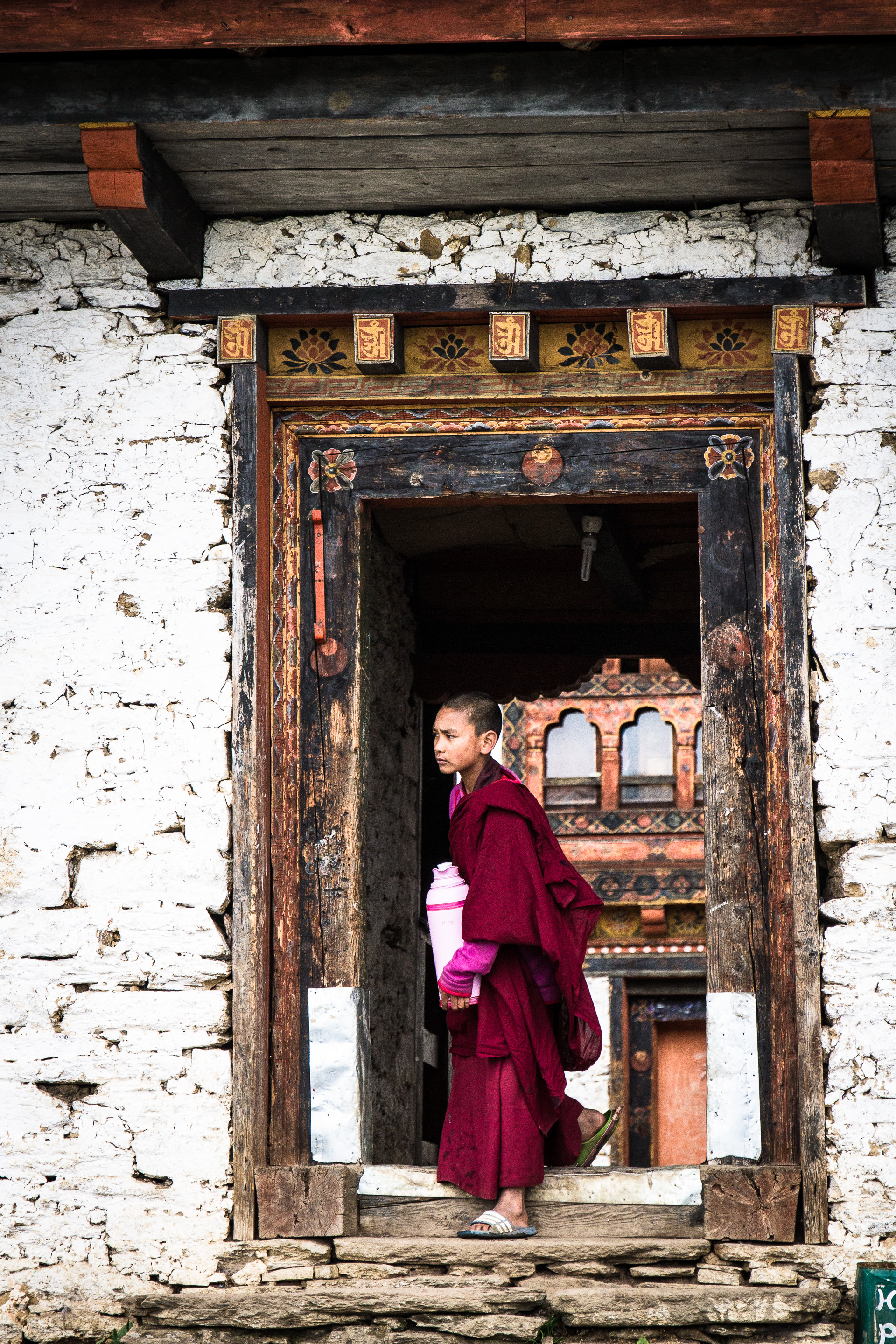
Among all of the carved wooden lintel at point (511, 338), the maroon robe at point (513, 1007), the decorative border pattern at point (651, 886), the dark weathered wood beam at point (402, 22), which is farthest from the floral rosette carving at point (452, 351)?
the decorative border pattern at point (651, 886)

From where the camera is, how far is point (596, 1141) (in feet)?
15.6

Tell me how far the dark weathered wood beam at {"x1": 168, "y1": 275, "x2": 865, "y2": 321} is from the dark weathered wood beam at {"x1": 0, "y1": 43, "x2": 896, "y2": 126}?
482mm

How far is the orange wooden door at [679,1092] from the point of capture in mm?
13250

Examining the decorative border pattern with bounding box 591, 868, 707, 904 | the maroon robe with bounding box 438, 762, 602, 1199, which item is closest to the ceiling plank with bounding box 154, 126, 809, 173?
the maroon robe with bounding box 438, 762, 602, 1199

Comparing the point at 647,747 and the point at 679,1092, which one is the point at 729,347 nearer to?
the point at 679,1092

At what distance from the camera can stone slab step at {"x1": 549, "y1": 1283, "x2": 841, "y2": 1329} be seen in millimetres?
3943

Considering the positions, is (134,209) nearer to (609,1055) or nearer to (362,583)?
(362,583)

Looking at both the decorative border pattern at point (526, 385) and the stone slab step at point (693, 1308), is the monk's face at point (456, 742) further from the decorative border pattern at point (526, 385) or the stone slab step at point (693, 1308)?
the stone slab step at point (693, 1308)

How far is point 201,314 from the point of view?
15.1 feet

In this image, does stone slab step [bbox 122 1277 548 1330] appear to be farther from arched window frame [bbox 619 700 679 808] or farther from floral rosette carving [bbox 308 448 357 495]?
arched window frame [bbox 619 700 679 808]

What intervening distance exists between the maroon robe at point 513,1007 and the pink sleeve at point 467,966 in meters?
0.04

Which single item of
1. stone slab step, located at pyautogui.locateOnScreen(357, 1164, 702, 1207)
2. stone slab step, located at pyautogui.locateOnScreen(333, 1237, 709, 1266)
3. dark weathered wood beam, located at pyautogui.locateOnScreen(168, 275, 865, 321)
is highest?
dark weathered wood beam, located at pyautogui.locateOnScreen(168, 275, 865, 321)

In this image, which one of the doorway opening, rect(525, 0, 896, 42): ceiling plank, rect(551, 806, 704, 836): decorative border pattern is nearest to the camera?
rect(525, 0, 896, 42): ceiling plank

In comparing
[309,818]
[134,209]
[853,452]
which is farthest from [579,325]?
[309,818]
